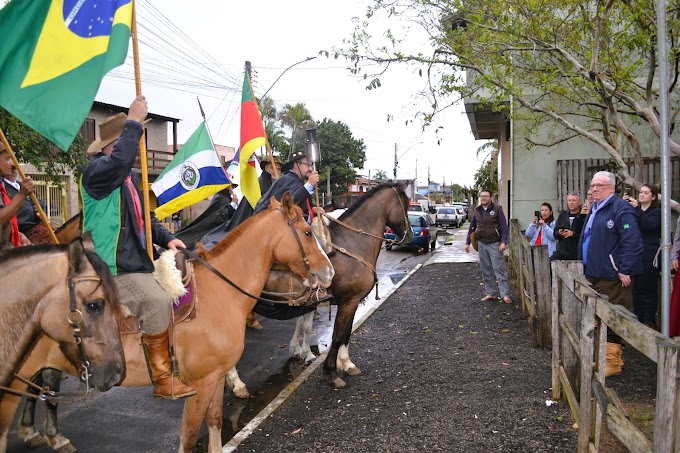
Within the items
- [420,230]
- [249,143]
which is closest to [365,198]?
[249,143]

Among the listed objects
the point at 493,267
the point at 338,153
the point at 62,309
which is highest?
the point at 338,153

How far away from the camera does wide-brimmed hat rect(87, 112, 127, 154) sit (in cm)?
369

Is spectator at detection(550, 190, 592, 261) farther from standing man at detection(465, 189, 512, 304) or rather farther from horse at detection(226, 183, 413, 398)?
horse at detection(226, 183, 413, 398)

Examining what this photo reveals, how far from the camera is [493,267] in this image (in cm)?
1023

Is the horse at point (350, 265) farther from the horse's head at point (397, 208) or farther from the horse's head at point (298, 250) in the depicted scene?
the horse's head at point (298, 250)

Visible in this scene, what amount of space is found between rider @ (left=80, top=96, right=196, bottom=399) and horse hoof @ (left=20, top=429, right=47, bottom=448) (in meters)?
1.80

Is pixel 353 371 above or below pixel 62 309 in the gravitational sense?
below

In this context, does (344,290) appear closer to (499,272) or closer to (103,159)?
(103,159)

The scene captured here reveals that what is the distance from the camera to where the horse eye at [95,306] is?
285 cm

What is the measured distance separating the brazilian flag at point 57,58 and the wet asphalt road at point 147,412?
5.78 feet

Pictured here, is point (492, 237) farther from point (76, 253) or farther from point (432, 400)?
point (76, 253)

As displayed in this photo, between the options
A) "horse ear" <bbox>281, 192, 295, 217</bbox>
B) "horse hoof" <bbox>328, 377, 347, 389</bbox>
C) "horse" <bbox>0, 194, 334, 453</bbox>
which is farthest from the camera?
"horse hoof" <bbox>328, 377, 347, 389</bbox>

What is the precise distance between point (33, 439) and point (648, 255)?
7161mm

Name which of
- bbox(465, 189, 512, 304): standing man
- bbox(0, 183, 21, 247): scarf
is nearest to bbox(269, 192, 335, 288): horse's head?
bbox(0, 183, 21, 247): scarf
